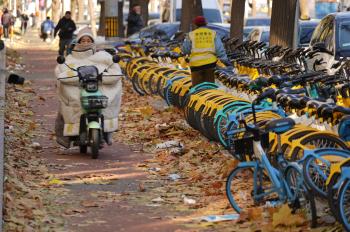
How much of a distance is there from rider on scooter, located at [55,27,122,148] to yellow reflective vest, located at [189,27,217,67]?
3352 millimetres

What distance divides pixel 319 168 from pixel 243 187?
5.79 feet

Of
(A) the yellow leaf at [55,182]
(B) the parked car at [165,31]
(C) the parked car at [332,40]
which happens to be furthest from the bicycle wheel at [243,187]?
(B) the parked car at [165,31]

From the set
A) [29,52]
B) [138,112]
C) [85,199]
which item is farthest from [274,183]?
[29,52]

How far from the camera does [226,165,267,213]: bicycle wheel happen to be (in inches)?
381

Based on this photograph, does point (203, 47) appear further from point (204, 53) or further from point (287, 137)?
point (287, 137)

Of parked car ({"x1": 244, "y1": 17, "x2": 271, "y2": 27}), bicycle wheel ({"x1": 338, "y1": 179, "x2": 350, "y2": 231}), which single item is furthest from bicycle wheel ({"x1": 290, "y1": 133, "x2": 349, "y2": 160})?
parked car ({"x1": 244, "y1": 17, "x2": 271, "y2": 27})

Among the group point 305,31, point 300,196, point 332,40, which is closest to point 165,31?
point 305,31

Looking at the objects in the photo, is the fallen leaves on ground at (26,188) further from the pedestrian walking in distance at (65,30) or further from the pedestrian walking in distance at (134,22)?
the pedestrian walking in distance at (134,22)

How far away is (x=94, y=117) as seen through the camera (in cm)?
1392

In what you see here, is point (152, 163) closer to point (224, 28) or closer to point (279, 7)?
point (279, 7)

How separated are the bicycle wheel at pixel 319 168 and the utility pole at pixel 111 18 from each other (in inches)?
1019

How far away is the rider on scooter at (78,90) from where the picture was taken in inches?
557

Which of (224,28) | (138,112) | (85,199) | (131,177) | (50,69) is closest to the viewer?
(85,199)

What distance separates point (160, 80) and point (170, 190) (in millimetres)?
9116
